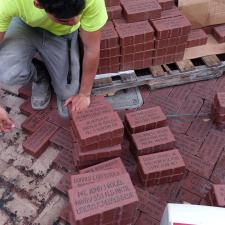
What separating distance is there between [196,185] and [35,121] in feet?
5.71

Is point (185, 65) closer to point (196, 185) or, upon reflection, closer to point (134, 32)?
point (134, 32)

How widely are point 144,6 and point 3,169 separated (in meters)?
2.25

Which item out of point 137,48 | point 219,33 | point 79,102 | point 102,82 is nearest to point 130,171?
point 79,102

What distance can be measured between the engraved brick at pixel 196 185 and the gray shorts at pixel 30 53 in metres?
1.57

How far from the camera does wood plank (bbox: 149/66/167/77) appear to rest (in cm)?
398

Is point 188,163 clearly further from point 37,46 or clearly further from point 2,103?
point 2,103

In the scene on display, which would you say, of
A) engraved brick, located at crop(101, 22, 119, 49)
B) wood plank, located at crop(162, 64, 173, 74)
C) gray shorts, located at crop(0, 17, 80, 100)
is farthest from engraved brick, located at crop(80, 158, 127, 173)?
wood plank, located at crop(162, 64, 173, 74)

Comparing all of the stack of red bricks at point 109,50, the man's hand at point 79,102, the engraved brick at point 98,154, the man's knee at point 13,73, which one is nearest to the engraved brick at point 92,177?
the engraved brick at point 98,154

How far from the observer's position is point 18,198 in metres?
3.13

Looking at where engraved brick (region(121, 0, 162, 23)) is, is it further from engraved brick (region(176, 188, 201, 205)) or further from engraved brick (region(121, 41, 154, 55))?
engraved brick (region(176, 188, 201, 205))

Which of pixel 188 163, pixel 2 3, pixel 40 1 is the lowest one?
pixel 188 163

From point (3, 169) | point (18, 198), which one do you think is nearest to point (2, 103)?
point (3, 169)

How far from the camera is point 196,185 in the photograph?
10.5ft

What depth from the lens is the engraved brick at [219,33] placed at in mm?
4117
